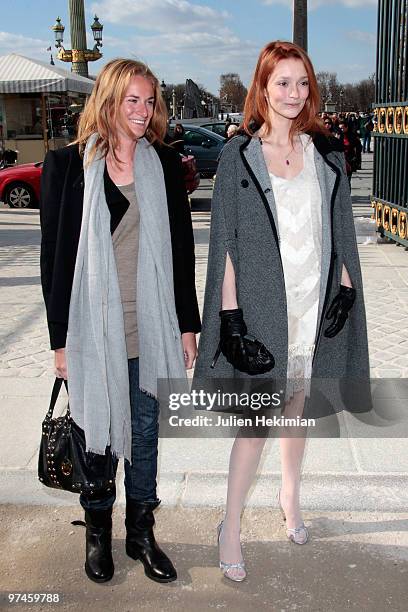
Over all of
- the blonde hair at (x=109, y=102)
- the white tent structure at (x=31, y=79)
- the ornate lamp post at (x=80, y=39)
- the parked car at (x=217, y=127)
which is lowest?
the blonde hair at (x=109, y=102)

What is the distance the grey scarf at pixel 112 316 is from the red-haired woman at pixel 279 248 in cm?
18

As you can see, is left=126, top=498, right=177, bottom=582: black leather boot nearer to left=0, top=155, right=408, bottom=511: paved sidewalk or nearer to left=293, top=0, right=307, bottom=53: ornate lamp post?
left=0, top=155, right=408, bottom=511: paved sidewalk

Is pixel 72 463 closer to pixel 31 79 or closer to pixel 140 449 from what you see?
pixel 140 449

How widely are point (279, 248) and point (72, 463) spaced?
1173mm

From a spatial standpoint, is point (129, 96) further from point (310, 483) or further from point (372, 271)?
point (372, 271)

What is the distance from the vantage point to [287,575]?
9.87 ft

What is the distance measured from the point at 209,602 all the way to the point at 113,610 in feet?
1.24

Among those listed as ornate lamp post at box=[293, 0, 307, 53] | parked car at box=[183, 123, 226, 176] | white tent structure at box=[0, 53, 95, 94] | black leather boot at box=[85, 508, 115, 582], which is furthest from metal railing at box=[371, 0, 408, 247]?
white tent structure at box=[0, 53, 95, 94]

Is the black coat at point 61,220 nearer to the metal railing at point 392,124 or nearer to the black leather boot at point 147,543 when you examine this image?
the black leather boot at point 147,543

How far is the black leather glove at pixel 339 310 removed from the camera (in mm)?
2850

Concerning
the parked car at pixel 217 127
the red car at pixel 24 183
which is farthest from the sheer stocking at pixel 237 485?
the parked car at pixel 217 127

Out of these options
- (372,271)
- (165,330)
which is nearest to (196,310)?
(165,330)

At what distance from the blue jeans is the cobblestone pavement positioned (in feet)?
8.09

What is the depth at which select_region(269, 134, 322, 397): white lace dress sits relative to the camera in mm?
2713
